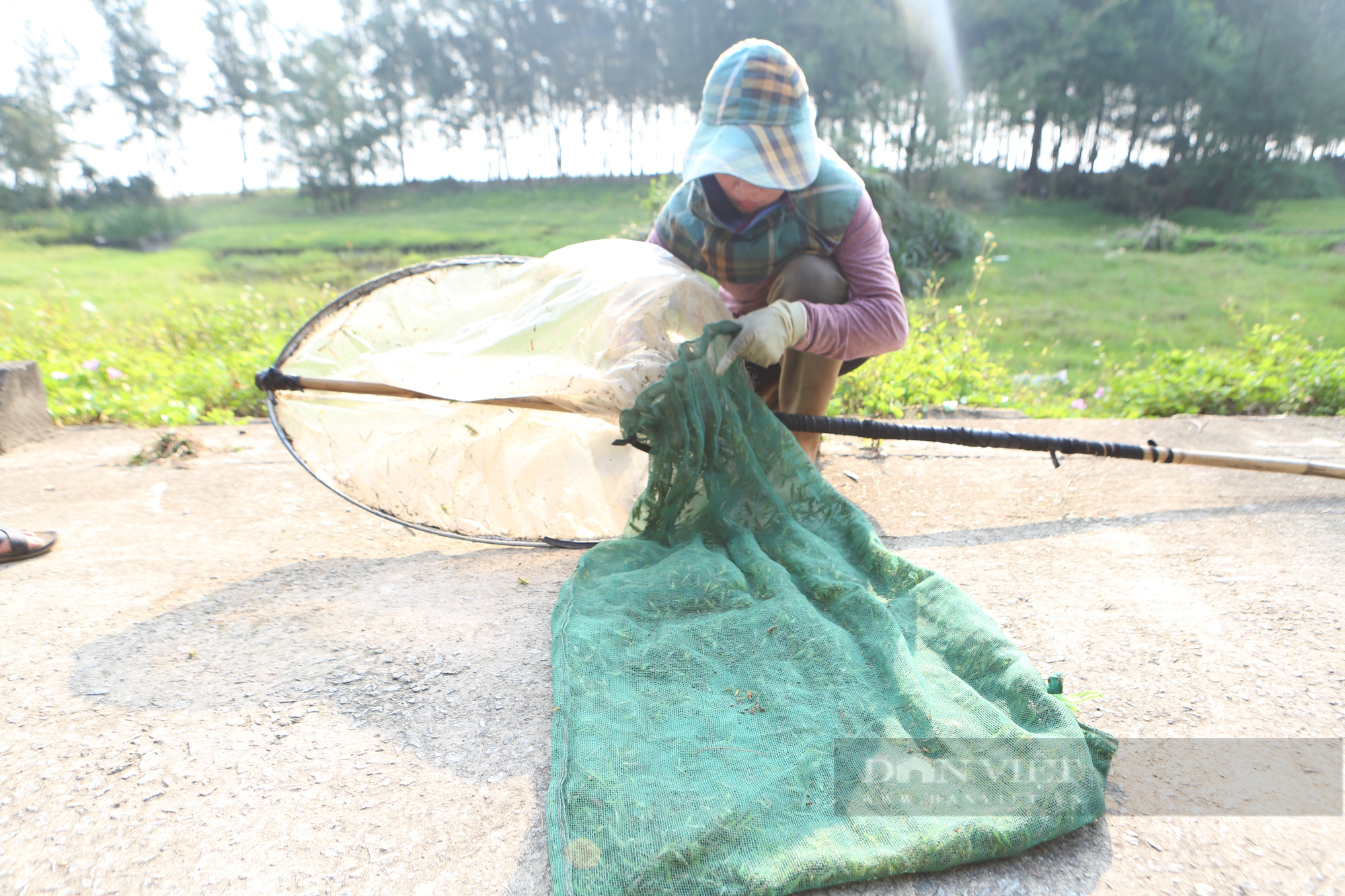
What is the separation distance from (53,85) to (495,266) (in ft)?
91.5

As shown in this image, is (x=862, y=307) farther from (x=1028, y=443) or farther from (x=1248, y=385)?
(x=1248, y=385)

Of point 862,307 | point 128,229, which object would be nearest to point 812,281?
point 862,307

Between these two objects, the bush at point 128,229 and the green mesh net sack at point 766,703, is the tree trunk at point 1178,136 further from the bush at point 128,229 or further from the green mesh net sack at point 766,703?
the bush at point 128,229

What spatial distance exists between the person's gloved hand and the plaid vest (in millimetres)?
299

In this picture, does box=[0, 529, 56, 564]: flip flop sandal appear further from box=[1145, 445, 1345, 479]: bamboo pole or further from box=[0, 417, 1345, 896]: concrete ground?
box=[1145, 445, 1345, 479]: bamboo pole

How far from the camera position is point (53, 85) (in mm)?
21250

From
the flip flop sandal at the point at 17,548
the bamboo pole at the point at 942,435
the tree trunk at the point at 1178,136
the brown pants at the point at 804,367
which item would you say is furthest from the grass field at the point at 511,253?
the brown pants at the point at 804,367

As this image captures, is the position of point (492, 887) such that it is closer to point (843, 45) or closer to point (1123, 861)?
point (1123, 861)

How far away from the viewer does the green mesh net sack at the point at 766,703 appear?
1.09 metres

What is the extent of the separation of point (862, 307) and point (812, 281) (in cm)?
18

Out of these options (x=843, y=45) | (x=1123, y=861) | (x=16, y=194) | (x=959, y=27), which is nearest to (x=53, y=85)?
(x=16, y=194)

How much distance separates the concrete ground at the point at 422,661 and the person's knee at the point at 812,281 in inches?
32.9

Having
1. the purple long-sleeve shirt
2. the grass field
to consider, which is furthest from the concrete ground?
the grass field

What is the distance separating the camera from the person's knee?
7.56 ft
